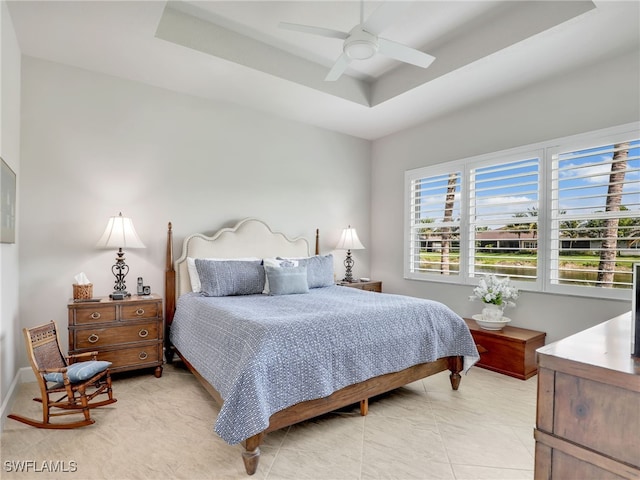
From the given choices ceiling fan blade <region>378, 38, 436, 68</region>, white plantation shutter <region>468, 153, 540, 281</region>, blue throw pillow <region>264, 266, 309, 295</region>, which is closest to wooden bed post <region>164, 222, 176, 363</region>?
blue throw pillow <region>264, 266, 309, 295</region>

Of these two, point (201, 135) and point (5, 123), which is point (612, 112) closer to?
point (201, 135)

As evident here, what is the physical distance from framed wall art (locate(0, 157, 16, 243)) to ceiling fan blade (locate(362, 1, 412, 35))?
2.55 meters

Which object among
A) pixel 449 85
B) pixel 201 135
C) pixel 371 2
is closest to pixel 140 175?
pixel 201 135

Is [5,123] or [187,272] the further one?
[187,272]

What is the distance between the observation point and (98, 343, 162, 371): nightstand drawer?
3.04 m

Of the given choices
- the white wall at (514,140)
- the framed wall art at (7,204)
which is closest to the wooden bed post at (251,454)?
the framed wall art at (7,204)

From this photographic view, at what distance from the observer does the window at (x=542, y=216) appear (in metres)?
3.09

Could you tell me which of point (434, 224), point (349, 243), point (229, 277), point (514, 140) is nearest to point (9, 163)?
point (229, 277)

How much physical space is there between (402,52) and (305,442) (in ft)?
9.09

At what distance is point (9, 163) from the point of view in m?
2.66

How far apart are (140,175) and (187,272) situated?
109cm

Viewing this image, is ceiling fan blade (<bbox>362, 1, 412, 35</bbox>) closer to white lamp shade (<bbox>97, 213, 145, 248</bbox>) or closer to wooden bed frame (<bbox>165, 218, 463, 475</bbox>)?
wooden bed frame (<bbox>165, 218, 463, 475</bbox>)

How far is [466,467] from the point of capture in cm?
200

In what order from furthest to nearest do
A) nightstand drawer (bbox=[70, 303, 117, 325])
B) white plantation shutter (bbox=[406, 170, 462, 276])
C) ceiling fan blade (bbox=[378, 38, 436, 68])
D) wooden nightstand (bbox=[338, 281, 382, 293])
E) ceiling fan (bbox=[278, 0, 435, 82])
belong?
wooden nightstand (bbox=[338, 281, 382, 293]) < white plantation shutter (bbox=[406, 170, 462, 276]) < nightstand drawer (bbox=[70, 303, 117, 325]) < ceiling fan blade (bbox=[378, 38, 436, 68]) < ceiling fan (bbox=[278, 0, 435, 82])
